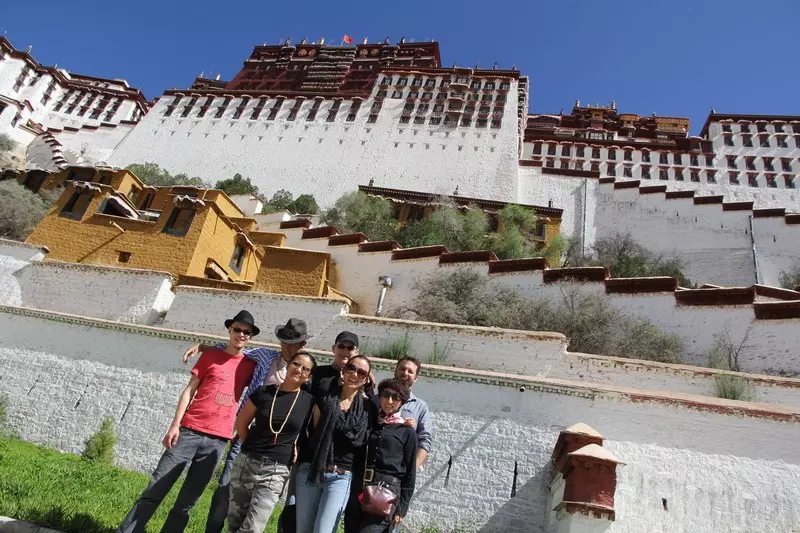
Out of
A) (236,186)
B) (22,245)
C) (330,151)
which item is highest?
(330,151)

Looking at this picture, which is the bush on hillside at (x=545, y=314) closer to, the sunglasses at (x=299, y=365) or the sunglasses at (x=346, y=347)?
the sunglasses at (x=346, y=347)

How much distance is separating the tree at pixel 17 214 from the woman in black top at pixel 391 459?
19616 mm

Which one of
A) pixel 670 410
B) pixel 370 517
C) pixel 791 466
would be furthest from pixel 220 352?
pixel 791 466

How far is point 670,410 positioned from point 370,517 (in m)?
4.99

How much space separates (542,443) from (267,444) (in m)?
4.55

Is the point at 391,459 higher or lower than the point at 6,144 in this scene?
lower

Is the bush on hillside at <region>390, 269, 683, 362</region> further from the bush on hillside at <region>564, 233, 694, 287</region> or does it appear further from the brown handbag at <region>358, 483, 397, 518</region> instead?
the brown handbag at <region>358, 483, 397, 518</region>

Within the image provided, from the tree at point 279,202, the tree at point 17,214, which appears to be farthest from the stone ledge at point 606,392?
the tree at point 279,202

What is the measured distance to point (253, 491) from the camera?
386 cm

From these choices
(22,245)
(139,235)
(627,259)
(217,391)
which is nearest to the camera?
(217,391)

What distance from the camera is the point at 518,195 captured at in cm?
3194

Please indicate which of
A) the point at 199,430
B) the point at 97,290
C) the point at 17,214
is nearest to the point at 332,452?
the point at 199,430

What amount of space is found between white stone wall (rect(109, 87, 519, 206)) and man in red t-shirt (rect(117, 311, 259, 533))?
28742 mm

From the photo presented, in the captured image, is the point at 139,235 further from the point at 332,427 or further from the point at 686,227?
the point at 686,227
